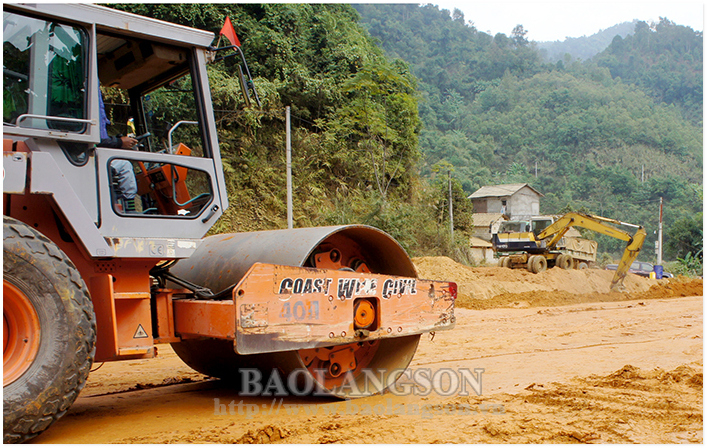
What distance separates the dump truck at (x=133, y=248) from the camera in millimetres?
3494

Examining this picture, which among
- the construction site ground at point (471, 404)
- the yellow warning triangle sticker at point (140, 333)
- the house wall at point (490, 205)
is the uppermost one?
the yellow warning triangle sticker at point (140, 333)

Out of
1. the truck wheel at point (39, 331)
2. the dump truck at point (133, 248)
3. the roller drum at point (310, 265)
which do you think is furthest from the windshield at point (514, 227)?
the truck wheel at point (39, 331)

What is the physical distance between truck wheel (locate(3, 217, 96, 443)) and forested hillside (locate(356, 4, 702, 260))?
150 feet

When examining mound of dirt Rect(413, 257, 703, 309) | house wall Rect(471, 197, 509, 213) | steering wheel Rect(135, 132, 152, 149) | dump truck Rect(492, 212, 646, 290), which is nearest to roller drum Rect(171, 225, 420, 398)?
steering wheel Rect(135, 132, 152, 149)

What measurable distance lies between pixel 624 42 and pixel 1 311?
150 m

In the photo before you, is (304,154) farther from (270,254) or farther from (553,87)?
(553,87)

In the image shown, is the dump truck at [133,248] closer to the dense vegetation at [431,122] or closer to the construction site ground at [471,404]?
the construction site ground at [471,404]

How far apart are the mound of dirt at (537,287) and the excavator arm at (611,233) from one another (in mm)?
686

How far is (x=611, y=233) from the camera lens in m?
18.6

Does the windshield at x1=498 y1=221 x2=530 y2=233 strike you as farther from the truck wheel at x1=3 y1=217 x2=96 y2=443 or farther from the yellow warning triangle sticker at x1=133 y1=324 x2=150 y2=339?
the truck wheel at x1=3 y1=217 x2=96 y2=443

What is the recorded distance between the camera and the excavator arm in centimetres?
1744

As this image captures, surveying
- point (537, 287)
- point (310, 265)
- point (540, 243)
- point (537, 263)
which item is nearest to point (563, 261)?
point (540, 243)

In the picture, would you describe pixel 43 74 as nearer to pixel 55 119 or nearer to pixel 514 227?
pixel 55 119

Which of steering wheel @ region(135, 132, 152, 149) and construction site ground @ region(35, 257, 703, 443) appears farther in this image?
steering wheel @ region(135, 132, 152, 149)
